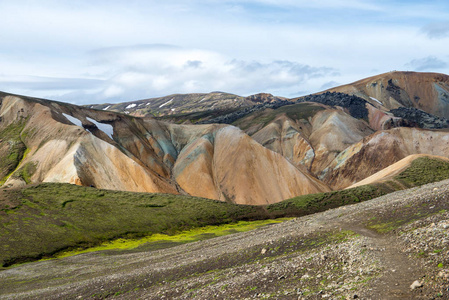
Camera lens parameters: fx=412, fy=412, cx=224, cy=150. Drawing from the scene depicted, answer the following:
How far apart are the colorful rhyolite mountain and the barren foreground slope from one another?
82.6 m

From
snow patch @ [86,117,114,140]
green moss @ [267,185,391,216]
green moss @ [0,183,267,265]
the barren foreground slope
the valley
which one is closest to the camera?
the barren foreground slope

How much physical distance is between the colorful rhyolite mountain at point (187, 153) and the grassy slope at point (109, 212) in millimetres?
17429

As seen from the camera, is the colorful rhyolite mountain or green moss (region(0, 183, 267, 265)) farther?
the colorful rhyolite mountain

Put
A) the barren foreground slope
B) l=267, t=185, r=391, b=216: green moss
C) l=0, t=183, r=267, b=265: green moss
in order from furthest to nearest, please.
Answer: l=267, t=185, r=391, b=216: green moss, l=0, t=183, r=267, b=265: green moss, the barren foreground slope

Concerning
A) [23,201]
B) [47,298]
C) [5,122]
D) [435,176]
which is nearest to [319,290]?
[47,298]

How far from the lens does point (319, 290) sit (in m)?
21.3

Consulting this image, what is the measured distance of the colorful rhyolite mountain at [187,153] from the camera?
130m

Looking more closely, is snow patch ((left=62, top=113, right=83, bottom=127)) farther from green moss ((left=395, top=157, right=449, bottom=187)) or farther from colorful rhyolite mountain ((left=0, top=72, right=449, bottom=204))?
green moss ((left=395, top=157, right=449, bottom=187))

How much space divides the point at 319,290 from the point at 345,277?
215 centimetres

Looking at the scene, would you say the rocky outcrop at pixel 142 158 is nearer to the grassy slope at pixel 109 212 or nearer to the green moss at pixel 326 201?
the grassy slope at pixel 109 212

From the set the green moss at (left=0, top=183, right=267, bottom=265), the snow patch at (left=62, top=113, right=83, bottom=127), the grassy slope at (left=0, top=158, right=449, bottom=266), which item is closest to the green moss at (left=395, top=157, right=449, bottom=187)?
the grassy slope at (left=0, top=158, right=449, bottom=266)

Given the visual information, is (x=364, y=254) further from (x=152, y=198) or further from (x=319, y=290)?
(x=152, y=198)

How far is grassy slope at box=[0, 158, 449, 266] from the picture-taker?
249ft

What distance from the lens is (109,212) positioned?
93.9 m
